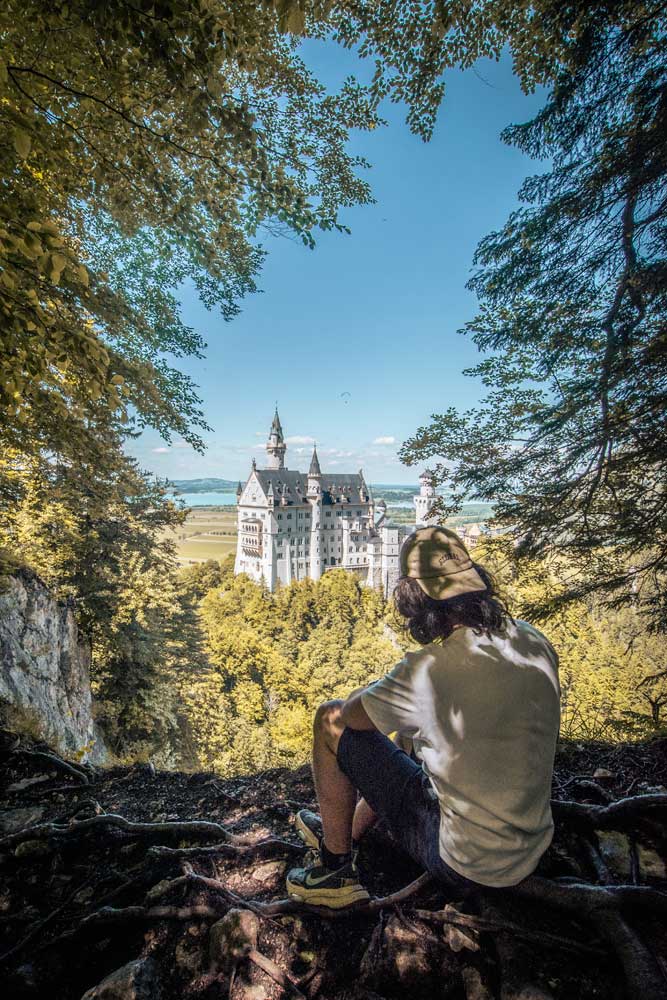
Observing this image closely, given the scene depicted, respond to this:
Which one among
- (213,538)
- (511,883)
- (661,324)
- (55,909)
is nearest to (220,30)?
(661,324)

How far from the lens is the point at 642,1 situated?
2.88 meters

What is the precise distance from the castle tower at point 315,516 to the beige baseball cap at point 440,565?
Answer: 54319 mm

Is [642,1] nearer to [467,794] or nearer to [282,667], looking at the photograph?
[467,794]

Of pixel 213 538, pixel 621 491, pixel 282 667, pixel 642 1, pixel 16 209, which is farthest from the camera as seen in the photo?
pixel 213 538

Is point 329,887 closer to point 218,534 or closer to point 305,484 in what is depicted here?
→ point 305,484

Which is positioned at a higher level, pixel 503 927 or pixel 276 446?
pixel 276 446

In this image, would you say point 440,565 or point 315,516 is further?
point 315,516

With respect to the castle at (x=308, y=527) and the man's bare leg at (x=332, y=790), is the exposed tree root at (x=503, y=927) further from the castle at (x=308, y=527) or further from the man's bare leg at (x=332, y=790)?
the castle at (x=308, y=527)

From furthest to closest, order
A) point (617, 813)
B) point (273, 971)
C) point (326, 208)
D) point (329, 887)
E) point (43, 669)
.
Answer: point (43, 669) → point (326, 208) → point (617, 813) → point (329, 887) → point (273, 971)

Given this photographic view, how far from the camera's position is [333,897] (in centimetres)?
170

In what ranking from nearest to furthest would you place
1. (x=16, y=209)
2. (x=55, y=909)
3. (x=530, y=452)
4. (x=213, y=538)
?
(x=55, y=909) → (x=16, y=209) → (x=530, y=452) → (x=213, y=538)

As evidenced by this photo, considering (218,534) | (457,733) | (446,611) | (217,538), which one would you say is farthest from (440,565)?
(217,538)

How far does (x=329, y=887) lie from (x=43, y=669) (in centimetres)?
659

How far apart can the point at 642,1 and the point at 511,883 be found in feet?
17.7
